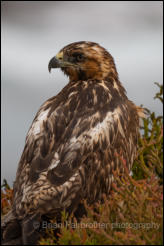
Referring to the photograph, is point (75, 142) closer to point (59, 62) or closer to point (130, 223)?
point (130, 223)

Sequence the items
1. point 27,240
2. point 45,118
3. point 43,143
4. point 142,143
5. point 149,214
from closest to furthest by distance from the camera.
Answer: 1. point 149,214
2. point 27,240
3. point 43,143
4. point 45,118
5. point 142,143

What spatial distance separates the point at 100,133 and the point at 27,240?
172cm

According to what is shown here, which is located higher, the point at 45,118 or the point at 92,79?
the point at 92,79

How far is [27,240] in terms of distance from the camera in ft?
12.9

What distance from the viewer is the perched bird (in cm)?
436

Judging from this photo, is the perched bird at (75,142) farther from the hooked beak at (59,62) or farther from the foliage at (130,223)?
the foliage at (130,223)

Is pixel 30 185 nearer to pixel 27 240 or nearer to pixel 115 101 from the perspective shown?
pixel 27 240

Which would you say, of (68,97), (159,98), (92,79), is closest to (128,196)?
(68,97)

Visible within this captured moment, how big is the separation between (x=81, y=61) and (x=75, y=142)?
5.30 feet

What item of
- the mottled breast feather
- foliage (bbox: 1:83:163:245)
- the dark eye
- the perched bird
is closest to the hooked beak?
the perched bird

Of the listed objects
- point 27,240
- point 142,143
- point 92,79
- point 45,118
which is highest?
point 92,79

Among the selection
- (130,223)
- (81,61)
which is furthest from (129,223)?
(81,61)

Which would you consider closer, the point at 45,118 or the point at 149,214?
the point at 149,214

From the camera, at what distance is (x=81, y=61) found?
608 centimetres
